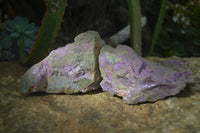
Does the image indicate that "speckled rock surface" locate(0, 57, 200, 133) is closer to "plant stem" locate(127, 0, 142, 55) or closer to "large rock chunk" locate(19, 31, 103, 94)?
"large rock chunk" locate(19, 31, 103, 94)

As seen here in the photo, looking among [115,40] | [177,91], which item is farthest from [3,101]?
[115,40]

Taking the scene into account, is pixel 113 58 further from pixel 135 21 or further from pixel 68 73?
pixel 135 21

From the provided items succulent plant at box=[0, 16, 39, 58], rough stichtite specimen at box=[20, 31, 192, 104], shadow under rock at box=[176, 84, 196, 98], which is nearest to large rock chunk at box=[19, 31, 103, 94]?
rough stichtite specimen at box=[20, 31, 192, 104]

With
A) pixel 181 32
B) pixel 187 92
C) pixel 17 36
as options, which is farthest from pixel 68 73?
pixel 181 32

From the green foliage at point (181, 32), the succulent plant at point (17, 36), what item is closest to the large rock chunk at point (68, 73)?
the succulent plant at point (17, 36)

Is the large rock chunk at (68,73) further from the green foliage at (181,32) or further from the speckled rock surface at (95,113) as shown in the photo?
the green foliage at (181,32)

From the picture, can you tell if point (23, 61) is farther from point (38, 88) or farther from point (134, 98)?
point (134, 98)
